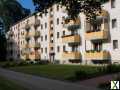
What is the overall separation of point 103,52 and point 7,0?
61.2 m

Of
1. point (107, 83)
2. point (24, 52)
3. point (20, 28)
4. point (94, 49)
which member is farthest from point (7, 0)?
point (107, 83)

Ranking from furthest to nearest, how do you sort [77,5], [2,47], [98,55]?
[2,47]
[98,55]
[77,5]

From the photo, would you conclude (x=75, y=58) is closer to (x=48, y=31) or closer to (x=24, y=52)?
(x=48, y=31)

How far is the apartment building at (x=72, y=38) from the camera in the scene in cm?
5553

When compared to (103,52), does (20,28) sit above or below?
above

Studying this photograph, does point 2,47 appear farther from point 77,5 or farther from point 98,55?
point 77,5

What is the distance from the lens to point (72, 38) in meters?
66.9

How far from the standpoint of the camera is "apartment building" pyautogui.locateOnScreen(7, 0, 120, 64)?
5553 cm

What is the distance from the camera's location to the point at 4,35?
126m

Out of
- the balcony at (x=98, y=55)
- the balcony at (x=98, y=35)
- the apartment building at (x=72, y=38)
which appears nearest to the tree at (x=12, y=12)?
the apartment building at (x=72, y=38)

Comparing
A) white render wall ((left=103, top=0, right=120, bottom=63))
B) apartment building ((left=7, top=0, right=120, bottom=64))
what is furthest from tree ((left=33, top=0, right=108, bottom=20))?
white render wall ((left=103, top=0, right=120, bottom=63))

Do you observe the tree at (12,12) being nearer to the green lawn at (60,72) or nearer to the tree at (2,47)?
the tree at (2,47)

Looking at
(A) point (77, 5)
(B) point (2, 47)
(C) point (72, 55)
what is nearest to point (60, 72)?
(C) point (72, 55)

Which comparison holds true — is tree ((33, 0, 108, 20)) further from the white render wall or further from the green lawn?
the white render wall
